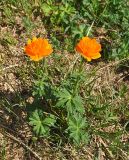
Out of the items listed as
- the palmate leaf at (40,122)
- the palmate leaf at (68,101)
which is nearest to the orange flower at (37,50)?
the palmate leaf at (68,101)

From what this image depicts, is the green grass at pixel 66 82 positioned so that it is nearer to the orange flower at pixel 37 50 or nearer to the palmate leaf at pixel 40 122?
the palmate leaf at pixel 40 122

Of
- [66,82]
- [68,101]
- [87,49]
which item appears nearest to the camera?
[87,49]

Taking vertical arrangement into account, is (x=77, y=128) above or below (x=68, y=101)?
below

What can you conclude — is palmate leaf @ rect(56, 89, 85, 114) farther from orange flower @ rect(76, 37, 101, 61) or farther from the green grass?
orange flower @ rect(76, 37, 101, 61)

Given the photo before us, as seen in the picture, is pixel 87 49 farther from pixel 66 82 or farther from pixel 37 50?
pixel 66 82

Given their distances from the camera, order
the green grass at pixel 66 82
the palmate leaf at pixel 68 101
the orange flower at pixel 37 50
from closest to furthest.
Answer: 1. the orange flower at pixel 37 50
2. the palmate leaf at pixel 68 101
3. the green grass at pixel 66 82

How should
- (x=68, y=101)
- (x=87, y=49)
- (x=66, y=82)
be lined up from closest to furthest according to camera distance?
(x=87, y=49) < (x=68, y=101) < (x=66, y=82)

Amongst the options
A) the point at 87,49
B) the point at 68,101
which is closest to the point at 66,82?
the point at 68,101

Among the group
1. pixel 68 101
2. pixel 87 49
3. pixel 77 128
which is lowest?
pixel 77 128
